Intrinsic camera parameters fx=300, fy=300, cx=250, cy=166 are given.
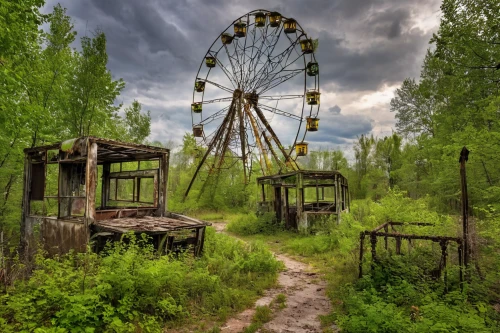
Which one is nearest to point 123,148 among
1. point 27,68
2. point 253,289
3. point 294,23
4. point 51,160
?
point 51,160

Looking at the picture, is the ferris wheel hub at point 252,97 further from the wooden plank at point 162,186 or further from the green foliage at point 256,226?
the wooden plank at point 162,186

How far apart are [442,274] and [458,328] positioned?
8.71 feet

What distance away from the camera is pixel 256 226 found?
17016mm

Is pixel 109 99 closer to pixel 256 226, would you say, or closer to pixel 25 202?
pixel 25 202

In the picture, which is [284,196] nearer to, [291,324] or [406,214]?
[406,214]

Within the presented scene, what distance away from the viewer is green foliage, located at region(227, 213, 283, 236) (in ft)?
55.0

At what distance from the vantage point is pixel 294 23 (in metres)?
19.7

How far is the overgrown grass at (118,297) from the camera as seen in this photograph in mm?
4602

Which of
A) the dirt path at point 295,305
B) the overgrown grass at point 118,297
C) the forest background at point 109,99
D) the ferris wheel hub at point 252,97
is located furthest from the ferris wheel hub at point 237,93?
the overgrown grass at point 118,297

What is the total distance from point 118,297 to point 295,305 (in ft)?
12.7

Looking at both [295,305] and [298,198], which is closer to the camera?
[295,305]

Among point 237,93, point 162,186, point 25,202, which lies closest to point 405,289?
point 162,186

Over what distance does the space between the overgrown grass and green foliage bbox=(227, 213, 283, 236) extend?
8.67 m

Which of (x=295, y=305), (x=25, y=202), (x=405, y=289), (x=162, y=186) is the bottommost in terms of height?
(x=295, y=305)
